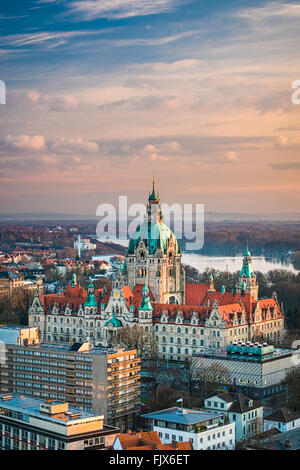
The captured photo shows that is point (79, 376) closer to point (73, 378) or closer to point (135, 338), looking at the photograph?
point (73, 378)

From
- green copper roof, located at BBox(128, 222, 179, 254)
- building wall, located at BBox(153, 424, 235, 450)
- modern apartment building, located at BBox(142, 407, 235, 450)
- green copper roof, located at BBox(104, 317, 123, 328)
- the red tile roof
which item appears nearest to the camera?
building wall, located at BBox(153, 424, 235, 450)

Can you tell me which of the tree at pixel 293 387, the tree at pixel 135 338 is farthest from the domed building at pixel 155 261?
the tree at pixel 293 387

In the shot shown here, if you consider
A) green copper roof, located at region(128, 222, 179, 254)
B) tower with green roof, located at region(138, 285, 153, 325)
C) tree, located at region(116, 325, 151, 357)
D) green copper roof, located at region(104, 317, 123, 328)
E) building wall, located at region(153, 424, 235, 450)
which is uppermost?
green copper roof, located at region(128, 222, 179, 254)

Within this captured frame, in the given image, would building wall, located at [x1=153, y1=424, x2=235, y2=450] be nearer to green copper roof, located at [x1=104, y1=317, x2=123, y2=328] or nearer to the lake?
green copper roof, located at [x1=104, y1=317, x2=123, y2=328]

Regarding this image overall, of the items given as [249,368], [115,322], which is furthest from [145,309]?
[249,368]

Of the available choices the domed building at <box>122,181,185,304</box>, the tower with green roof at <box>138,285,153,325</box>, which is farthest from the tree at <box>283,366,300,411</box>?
the domed building at <box>122,181,185,304</box>

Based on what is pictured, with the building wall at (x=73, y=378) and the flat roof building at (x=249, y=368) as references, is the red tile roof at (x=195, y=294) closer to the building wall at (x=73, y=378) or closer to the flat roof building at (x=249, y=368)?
the flat roof building at (x=249, y=368)
